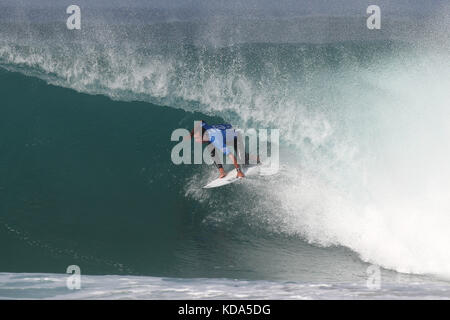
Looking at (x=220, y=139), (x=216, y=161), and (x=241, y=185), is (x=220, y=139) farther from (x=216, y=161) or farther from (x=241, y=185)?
(x=241, y=185)

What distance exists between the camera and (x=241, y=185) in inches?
460

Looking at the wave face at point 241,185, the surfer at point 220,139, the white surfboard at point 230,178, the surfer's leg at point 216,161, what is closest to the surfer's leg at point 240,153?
the surfer at point 220,139

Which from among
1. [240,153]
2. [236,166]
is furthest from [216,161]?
[236,166]

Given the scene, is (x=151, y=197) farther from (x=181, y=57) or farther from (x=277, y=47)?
(x=277, y=47)

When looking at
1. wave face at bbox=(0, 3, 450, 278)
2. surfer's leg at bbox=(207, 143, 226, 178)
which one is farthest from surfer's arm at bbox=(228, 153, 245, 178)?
wave face at bbox=(0, 3, 450, 278)

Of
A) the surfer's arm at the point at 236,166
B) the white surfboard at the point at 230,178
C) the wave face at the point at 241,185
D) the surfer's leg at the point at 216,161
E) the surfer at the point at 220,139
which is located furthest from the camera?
the surfer's leg at the point at 216,161

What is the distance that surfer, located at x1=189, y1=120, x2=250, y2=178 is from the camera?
1113 cm

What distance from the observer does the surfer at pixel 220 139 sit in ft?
36.5

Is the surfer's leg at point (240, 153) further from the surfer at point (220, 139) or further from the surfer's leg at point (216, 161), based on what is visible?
the surfer's leg at point (216, 161)

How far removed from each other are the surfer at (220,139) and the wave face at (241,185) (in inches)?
20.3

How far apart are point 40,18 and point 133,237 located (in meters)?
13.4

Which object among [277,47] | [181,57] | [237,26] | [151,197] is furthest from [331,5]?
[151,197]

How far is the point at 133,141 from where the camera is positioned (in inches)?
504

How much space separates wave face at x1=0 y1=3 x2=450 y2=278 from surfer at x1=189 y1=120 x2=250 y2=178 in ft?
1.69
